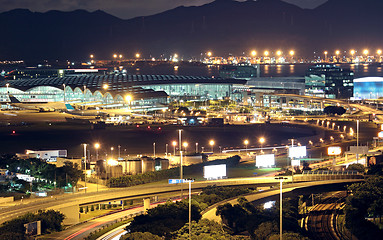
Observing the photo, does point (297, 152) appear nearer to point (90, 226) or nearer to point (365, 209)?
point (365, 209)

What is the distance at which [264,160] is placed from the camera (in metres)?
35.3

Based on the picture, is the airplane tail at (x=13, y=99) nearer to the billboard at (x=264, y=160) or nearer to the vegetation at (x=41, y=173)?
the vegetation at (x=41, y=173)

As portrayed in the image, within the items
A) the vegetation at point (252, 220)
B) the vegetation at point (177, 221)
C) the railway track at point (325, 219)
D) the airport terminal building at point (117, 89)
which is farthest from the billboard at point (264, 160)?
the airport terminal building at point (117, 89)

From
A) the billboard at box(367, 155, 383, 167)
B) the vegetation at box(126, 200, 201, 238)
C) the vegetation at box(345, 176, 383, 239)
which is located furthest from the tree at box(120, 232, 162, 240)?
the billboard at box(367, 155, 383, 167)

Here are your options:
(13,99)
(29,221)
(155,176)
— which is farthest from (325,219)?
(13,99)

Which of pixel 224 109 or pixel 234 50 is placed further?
pixel 234 50

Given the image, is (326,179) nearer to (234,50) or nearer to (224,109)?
(224,109)

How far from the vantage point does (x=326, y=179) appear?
29531 mm

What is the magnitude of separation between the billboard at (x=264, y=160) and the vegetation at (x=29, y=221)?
13.6 metres

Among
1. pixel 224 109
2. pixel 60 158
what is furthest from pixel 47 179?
pixel 224 109

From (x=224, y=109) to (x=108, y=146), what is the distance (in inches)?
1175

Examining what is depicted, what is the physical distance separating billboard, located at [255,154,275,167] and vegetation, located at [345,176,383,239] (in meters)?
6.79

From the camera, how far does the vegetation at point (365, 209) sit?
2440 cm

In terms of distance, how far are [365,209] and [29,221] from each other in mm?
12562
